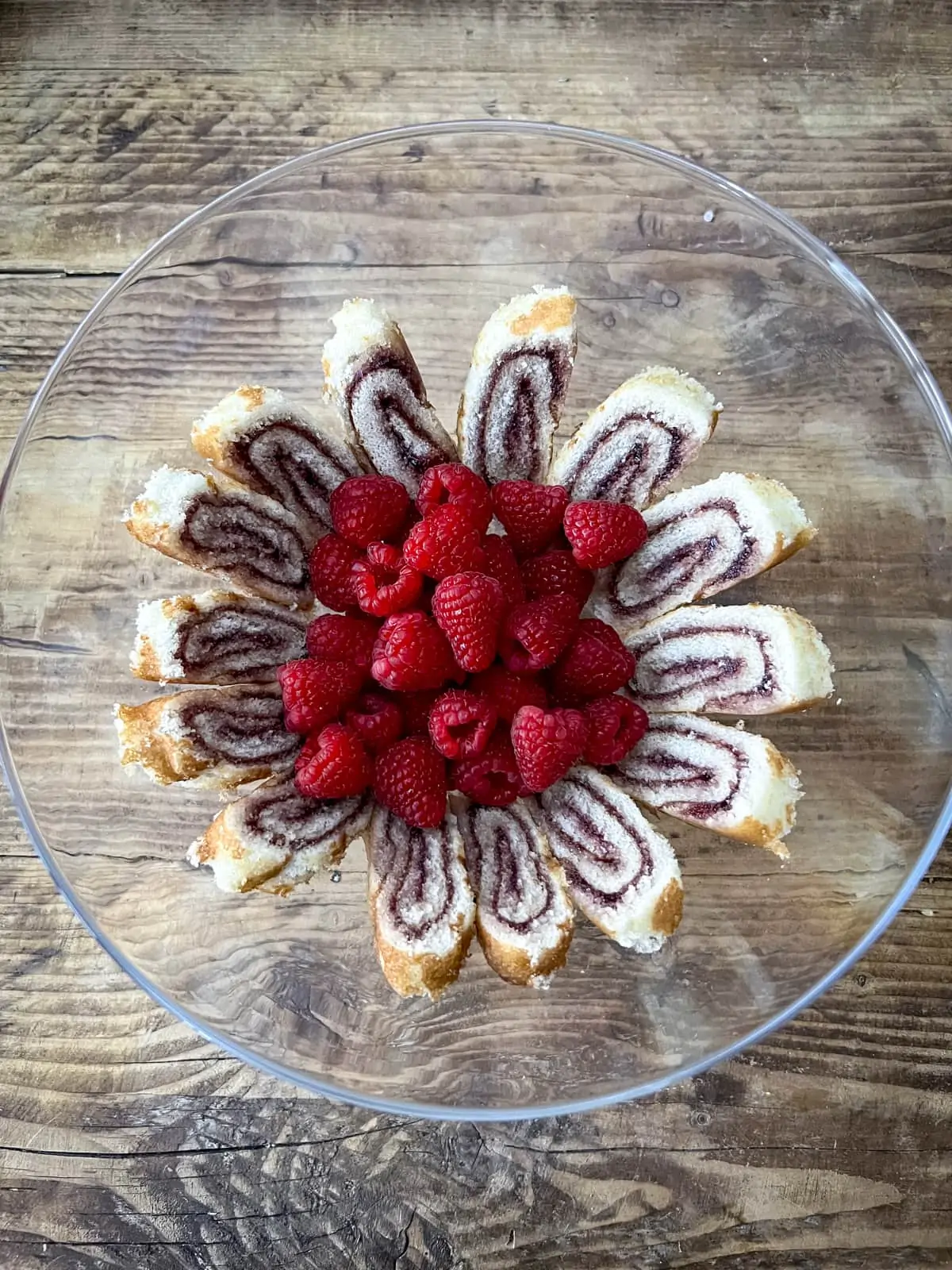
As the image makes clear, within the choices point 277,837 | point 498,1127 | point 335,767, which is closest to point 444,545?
point 335,767

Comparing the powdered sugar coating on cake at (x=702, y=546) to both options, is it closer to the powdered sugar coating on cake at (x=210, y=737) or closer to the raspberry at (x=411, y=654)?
the raspberry at (x=411, y=654)

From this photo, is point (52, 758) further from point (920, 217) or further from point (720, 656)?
point (920, 217)

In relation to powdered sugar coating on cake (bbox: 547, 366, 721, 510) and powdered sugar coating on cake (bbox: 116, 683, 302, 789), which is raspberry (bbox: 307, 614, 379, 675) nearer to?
powdered sugar coating on cake (bbox: 116, 683, 302, 789)

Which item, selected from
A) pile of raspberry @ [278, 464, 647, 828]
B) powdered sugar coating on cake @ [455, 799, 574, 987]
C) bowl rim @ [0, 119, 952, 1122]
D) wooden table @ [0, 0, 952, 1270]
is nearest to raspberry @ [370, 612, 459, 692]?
pile of raspberry @ [278, 464, 647, 828]

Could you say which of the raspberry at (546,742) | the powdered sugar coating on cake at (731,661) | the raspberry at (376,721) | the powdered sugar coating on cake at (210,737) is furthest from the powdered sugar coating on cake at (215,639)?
the powdered sugar coating on cake at (731,661)

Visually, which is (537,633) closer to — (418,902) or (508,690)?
(508,690)
